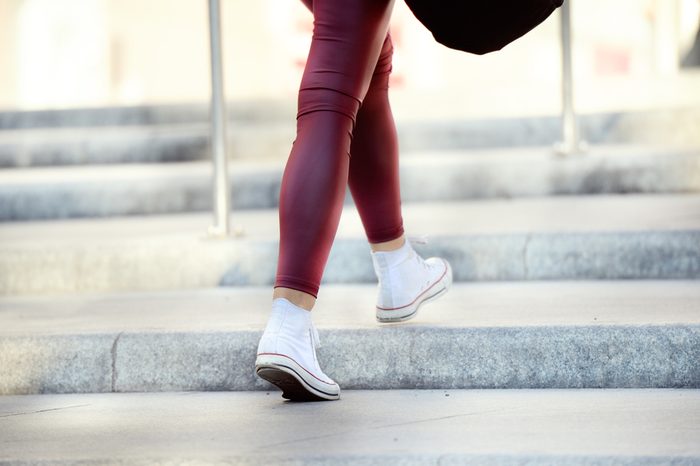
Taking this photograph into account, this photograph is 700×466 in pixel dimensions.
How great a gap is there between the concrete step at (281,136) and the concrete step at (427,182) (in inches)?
9.9

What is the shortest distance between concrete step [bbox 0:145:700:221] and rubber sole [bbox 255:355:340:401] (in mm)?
1344

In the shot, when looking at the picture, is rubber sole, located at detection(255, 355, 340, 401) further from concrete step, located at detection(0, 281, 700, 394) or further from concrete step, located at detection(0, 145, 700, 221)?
concrete step, located at detection(0, 145, 700, 221)

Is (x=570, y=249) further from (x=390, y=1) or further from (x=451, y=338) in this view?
(x=390, y=1)

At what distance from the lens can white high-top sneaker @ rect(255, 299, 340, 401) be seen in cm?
128

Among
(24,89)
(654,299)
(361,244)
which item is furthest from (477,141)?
(24,89)

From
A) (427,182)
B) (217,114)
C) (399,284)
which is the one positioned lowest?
(399,284)

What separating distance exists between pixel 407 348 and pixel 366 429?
0.87 feet

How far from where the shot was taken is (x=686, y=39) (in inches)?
190

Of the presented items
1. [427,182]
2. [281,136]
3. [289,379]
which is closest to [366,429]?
[289,379]

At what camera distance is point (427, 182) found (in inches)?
106

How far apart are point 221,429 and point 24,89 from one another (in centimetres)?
445

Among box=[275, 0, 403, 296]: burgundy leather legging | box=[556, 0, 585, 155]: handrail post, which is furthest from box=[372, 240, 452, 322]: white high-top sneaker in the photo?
box=[556, 0, 585, 155]: handrail post

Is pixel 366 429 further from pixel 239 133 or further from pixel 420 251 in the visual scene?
pixel 239 133

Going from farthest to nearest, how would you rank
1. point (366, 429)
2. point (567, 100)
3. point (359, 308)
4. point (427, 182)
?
1. point (567, 100)
2. point (427, 182)
3. point (359, 308)
4. point (366, 429)
